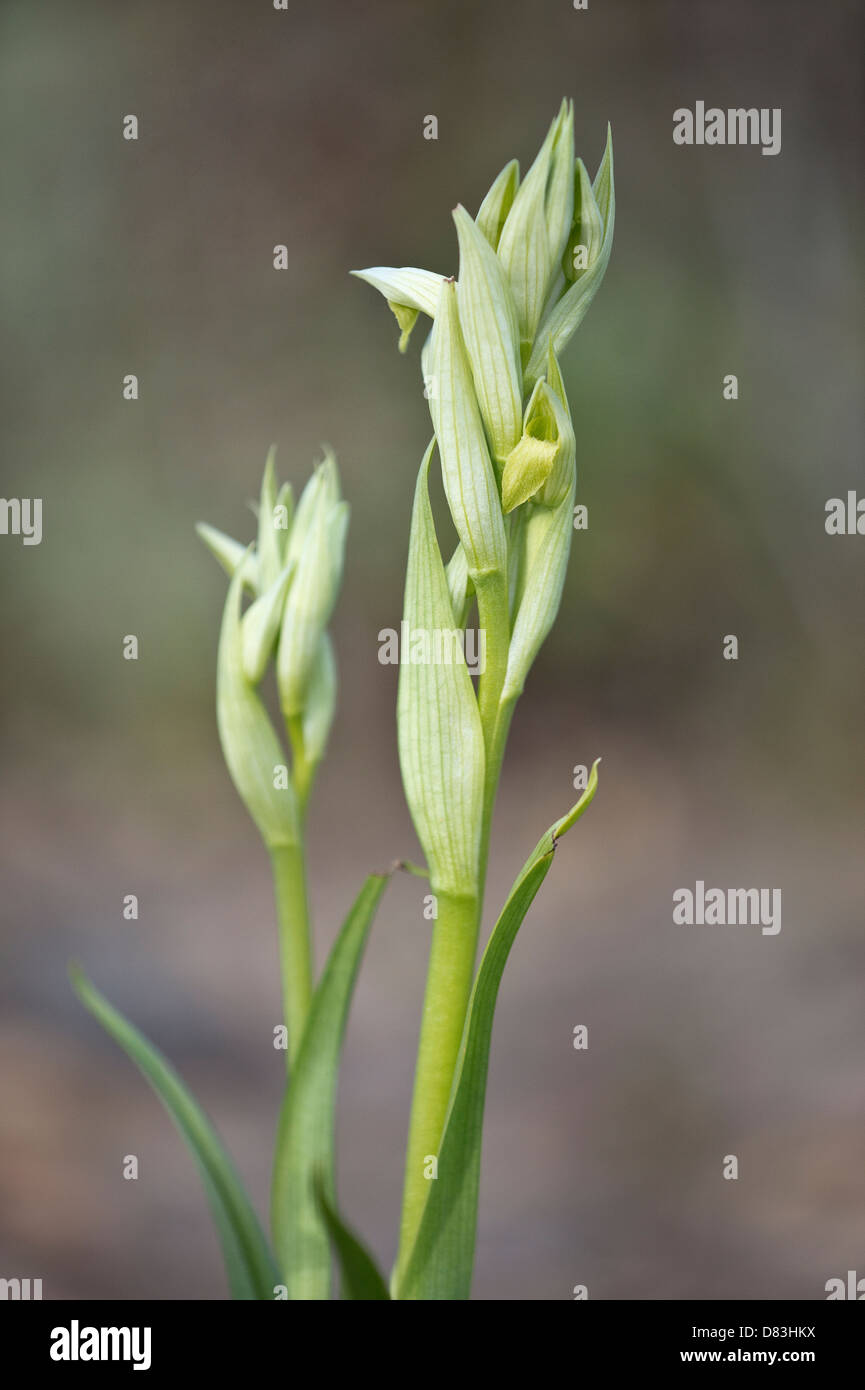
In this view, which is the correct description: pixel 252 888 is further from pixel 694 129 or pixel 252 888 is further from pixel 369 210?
pixel 694 129

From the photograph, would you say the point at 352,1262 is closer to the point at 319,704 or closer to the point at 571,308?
the point at 319,704

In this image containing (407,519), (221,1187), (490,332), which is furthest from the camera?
(407,519)

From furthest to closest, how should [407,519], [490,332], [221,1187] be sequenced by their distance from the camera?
[407,519], [221,1187], [490,332]

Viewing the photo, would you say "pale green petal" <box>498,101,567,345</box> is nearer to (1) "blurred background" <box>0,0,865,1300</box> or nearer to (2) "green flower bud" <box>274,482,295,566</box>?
(2) "green flower bud" <box>274,482,295,566</box>

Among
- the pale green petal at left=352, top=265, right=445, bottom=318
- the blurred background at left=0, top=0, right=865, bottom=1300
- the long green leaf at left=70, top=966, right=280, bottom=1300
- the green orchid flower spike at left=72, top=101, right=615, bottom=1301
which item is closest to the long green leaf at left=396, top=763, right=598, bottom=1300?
the green orchid flower spike at left=72, top=101, right=615, bottom=1301

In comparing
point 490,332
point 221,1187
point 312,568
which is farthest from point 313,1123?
point 490,332
